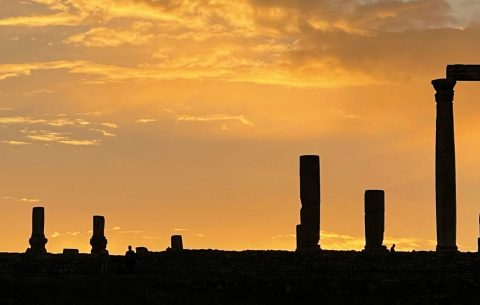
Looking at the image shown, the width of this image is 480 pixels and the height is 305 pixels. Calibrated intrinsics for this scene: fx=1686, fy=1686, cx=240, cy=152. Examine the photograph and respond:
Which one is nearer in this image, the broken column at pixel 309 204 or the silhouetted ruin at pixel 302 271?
the silhouetted ruin at pixel 302 271

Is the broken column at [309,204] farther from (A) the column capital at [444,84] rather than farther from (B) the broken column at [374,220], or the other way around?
(A) the column capital at [444,84]

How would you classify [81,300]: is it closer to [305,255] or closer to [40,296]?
[40,296]

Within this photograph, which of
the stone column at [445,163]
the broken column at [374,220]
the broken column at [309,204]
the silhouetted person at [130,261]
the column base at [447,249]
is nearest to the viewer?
the silhouetted person at [130,261]

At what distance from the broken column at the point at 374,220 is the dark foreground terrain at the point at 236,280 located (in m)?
5.73

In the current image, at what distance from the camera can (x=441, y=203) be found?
215ft

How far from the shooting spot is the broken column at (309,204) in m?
64.9

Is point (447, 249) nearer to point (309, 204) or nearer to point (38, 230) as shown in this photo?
point (309, 204)

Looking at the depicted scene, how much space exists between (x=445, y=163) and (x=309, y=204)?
18.4 ft

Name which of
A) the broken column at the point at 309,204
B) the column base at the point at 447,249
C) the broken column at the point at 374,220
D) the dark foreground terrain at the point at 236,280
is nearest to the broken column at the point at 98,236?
the broken column at the point at 309,204

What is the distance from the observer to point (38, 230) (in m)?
74.8

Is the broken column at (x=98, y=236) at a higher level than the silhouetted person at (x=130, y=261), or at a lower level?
higher

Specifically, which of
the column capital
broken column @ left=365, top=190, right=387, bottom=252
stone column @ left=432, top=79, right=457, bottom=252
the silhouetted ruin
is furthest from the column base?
the column capital

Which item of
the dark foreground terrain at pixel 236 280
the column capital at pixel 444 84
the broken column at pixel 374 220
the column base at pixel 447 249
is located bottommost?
the dark foreground terrain at pixel 236 280

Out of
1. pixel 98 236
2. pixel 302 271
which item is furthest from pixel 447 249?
pixel 98 236
